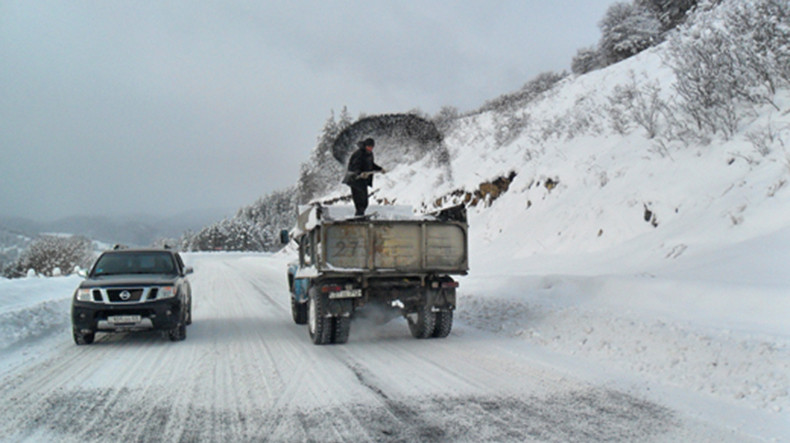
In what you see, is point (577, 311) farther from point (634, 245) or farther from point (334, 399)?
point (334, 399)

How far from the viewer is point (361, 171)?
10141 mm

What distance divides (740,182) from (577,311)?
17.5 ft

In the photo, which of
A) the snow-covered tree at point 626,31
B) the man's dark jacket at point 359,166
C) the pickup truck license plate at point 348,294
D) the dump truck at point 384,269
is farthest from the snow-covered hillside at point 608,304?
the snow-covered tree at point 626,31

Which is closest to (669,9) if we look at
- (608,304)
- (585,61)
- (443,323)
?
(585,61)

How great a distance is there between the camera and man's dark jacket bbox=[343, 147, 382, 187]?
10078 millimetres

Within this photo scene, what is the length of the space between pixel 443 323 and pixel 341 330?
1710 mm

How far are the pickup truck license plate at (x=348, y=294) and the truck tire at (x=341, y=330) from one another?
16.5 inches

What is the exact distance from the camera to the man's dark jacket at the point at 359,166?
33.1ft

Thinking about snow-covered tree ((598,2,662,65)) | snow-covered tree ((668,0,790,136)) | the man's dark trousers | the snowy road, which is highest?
→ snow-covered tree ((598,2,662,65))

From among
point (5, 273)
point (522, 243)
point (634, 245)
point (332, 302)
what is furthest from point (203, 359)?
point (5, 273)

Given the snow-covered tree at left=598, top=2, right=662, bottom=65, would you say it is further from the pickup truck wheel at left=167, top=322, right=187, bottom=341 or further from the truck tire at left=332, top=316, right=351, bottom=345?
the pickup truck wheel at left=167, top=322, right=187, bottom=341

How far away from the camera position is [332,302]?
28.8 feet

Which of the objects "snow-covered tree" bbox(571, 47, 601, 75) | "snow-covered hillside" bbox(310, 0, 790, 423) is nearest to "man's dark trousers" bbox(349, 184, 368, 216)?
"snow-covered hillside" bbox(310, 0, 790, 423)

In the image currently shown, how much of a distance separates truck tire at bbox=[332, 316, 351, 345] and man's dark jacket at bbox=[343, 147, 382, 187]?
2525 millimetres
